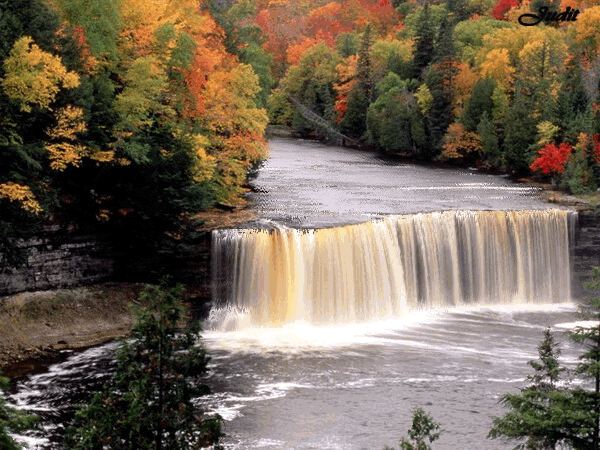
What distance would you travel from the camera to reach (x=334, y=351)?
33.3 metres

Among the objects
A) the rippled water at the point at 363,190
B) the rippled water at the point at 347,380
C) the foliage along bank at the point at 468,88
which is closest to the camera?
the rippled water at the point at 347,380

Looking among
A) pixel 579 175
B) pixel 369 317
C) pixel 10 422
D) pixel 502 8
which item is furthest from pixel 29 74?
pixel 502 8

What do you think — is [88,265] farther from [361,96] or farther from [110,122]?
[361,96]

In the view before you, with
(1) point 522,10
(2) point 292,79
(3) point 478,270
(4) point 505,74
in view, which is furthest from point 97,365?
(2) point 292,79

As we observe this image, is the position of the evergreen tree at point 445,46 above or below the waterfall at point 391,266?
above

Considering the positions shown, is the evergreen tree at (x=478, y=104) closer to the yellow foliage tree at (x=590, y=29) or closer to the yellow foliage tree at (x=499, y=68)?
the yellow foliage tree at (x=499, y=68)

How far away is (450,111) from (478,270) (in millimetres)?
35182

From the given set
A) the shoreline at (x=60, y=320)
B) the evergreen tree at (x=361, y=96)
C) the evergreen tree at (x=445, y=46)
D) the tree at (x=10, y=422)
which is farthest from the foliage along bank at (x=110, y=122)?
the evergreen tree at (x=361, y=96)

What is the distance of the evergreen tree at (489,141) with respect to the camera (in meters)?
65.8

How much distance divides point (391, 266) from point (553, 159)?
20.6 metres

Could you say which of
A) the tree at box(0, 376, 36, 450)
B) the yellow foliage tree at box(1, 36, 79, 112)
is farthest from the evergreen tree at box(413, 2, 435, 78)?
the tree at box(0, 376, 36, 450)

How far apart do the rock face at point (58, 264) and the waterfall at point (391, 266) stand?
4.32 metres

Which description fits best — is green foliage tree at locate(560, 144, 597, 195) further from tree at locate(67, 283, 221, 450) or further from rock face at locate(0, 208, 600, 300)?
tree at locate(67, 283, 221, 450)

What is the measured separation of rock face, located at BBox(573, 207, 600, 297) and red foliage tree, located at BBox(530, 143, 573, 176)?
1087cm
